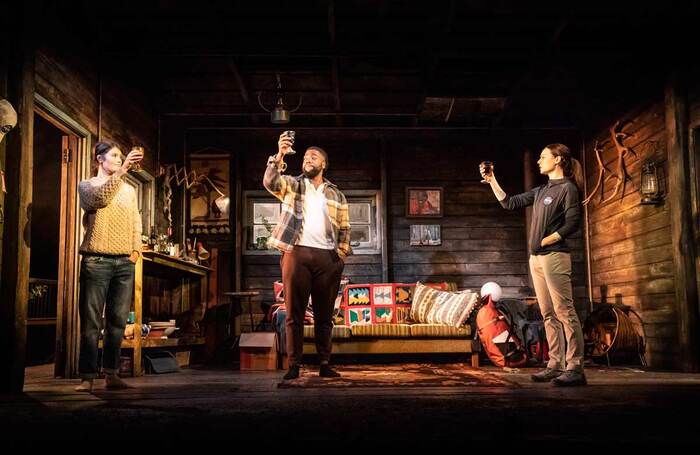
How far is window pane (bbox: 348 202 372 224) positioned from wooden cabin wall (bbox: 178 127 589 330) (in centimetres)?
24

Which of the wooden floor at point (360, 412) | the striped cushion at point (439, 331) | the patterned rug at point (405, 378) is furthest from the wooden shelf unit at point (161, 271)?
the striped cushion at point (439, 331)

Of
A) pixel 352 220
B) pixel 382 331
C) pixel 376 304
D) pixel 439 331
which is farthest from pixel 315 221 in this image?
pixel 352 220

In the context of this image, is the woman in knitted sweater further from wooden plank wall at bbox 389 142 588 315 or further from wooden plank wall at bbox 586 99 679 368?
wooden plank wall at bbox 586 99 679 368

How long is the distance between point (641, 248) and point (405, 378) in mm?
3495

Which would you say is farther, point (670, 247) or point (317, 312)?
point (670, 247)

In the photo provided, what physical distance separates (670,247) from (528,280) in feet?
8.42

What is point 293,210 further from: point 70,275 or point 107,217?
point 70,275

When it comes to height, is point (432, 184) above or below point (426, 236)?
above

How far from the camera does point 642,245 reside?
7191 millimetres

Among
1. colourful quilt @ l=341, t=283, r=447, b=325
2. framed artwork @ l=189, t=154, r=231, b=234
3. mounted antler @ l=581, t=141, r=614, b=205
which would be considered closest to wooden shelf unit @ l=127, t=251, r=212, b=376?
framed artwork @ l=189, t=154, r=231, b=234

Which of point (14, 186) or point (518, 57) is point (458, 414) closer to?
point (14, 186)

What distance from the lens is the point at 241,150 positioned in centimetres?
930

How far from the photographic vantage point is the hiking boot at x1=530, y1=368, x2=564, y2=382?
4.87m

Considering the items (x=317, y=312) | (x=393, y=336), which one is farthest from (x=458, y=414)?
(x=393, y=336)
